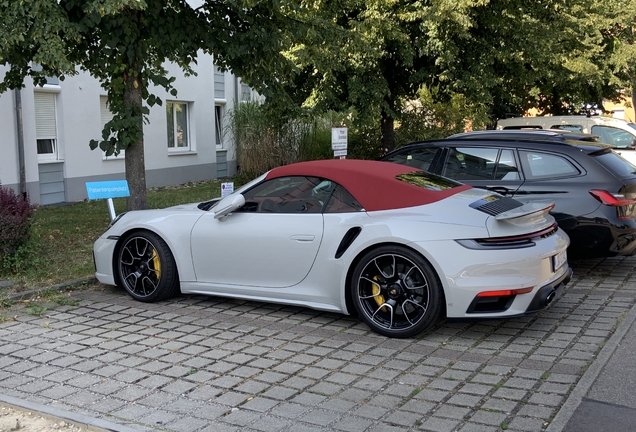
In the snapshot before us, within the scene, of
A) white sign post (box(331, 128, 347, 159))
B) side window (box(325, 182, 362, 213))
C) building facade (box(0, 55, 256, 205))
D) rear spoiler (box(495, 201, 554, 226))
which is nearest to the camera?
rear spoiler (box(495, 201, 554, 226))

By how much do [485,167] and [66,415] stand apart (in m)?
5.65

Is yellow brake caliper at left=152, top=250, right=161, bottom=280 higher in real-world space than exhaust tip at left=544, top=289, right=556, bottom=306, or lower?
higher


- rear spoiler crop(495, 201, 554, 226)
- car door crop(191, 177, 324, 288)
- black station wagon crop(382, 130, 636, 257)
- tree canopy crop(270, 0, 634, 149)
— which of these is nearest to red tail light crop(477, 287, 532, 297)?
rear spoiler crop(495, 201, 554, 226)

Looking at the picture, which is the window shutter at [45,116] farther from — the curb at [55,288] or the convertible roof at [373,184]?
the convertible roof at [373,184]

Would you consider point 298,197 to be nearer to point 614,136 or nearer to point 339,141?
point 339,141

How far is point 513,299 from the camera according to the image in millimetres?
5305

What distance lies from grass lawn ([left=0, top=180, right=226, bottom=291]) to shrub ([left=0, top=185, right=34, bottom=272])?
0.15m

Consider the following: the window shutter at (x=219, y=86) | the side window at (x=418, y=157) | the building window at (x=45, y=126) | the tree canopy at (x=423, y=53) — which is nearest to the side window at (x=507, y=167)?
the side window at (x=418, y=157)

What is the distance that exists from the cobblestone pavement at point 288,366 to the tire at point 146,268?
0.19 meters

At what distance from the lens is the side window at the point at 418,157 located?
27.9ft

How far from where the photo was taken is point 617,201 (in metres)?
7.29

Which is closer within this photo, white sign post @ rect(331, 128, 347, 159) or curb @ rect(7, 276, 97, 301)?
curb @ rect(7, 276, 97, 301)

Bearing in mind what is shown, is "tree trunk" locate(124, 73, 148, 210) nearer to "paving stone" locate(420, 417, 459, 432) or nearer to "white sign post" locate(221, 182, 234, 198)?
"white sign post" locate(221, 182, 234, 198)

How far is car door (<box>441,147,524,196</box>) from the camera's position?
311 inches
